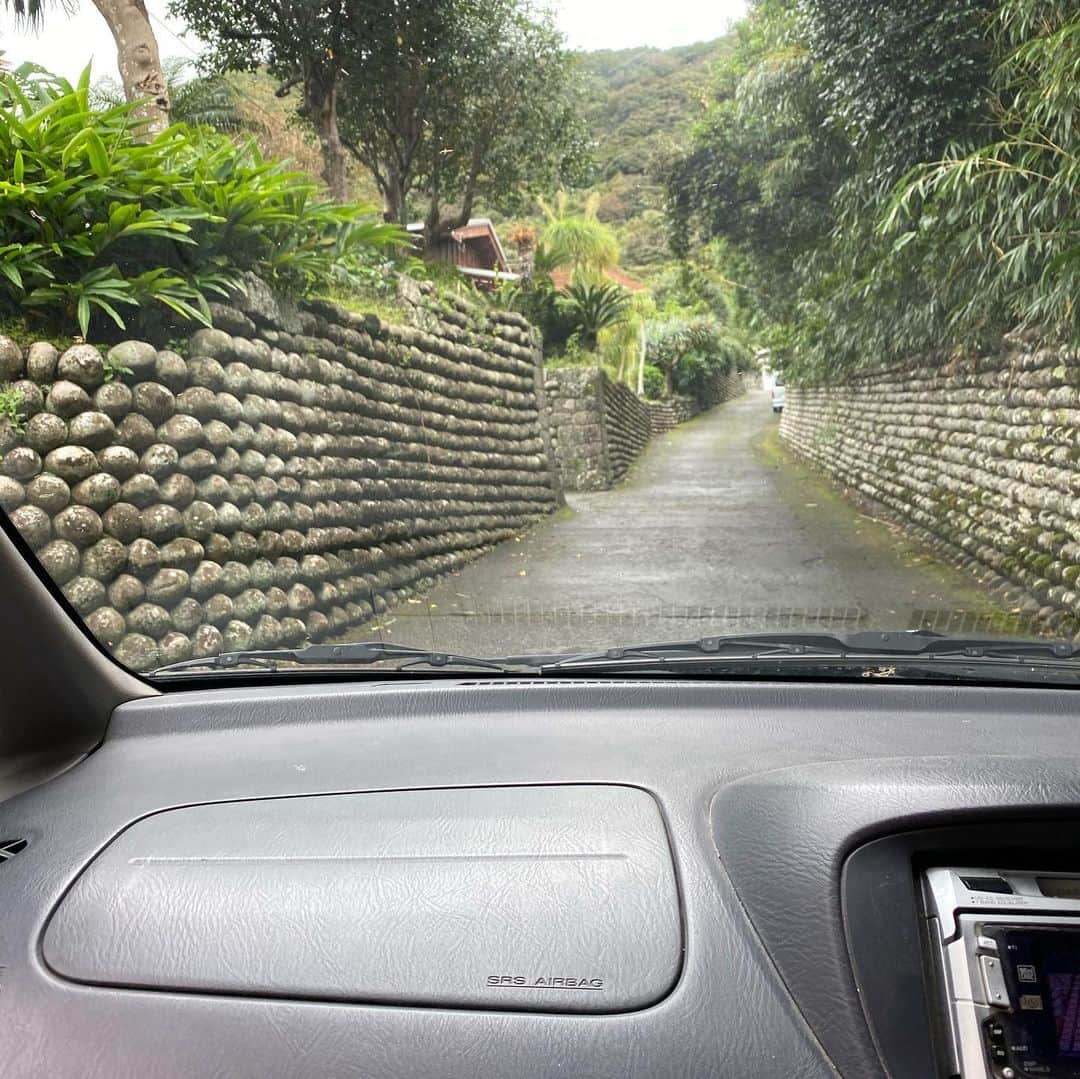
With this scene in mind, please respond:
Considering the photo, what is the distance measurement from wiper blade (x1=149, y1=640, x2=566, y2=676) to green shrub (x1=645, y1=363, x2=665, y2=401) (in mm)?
20826

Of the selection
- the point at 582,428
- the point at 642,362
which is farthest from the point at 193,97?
the point at 642,362

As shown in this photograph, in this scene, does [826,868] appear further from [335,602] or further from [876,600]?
[876,600]

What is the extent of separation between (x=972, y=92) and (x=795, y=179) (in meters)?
3.40

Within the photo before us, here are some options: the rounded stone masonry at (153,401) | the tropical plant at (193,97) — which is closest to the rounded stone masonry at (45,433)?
the rounded stone masonry at (153,401)

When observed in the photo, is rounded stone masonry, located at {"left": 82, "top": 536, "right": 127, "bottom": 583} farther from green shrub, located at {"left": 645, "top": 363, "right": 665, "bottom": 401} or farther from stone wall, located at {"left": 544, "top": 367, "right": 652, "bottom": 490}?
green shrub, located at {"left": 645, "top": 363, "right": 665, "bottom": 401}

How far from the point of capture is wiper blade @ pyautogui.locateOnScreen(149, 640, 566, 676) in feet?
7.72

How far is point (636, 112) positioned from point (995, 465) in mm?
4177

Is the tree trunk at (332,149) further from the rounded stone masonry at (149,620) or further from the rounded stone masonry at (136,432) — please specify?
the rounded stone masonry at (149,620)

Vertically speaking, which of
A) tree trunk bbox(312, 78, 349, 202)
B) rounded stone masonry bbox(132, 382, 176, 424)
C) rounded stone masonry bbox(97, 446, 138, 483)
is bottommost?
rounded stone masonry bbox(97, 446, 138, 483)

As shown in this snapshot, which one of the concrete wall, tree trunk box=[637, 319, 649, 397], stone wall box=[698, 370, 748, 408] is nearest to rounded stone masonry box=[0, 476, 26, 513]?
the concrete wall

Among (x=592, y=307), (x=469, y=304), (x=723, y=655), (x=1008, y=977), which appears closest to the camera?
(x=1008, y=977)

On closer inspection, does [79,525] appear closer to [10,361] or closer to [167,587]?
[167,587]

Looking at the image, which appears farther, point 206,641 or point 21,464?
point 206,641

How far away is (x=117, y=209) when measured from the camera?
4531mm
